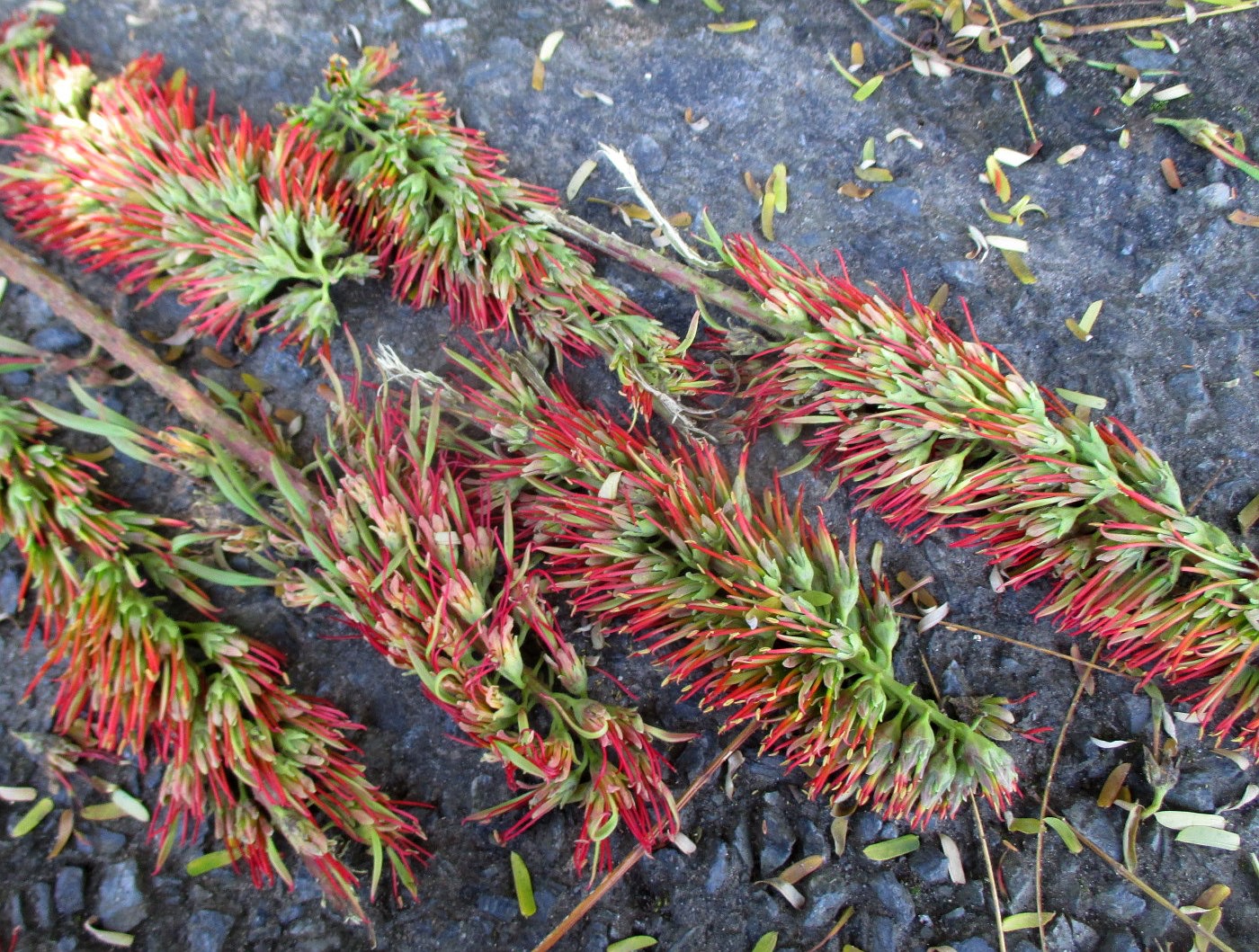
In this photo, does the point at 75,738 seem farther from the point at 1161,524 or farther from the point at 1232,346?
the point at 1232,346

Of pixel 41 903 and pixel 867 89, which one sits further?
pixel 867 89

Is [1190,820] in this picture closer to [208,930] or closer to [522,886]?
[522,886]

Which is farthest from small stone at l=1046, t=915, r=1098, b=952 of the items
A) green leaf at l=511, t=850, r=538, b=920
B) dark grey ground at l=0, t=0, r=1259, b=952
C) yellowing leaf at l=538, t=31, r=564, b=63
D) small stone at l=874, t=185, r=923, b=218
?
yellowing leaf at l=538, t=31, r=564, b=63

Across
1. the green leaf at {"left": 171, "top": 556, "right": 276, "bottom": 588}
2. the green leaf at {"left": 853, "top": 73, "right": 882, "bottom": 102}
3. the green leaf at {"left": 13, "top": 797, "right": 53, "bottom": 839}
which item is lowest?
the green leaf at {"left": 13, "top": 797, "right": 53, "bottom": 839}

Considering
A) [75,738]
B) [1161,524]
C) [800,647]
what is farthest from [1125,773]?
[75,738]

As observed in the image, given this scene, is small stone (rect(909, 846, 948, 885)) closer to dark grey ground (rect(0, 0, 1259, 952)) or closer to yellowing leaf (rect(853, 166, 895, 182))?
dark grey ground (rect(0, 0, 1259, 952))

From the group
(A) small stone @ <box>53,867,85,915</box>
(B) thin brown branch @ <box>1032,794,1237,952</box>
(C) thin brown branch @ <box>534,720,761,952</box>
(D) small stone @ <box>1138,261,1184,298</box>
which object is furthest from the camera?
(D) small stone @ <box>1138,261,1184,298</box>

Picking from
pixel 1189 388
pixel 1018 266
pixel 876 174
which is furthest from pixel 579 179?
pixel 1189 388
